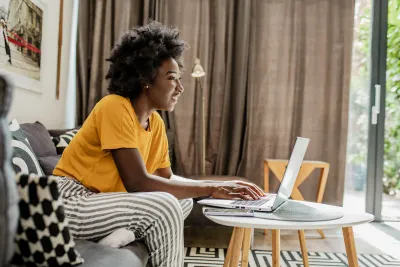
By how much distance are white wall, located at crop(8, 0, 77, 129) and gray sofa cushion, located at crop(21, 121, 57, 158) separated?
169 millimetres

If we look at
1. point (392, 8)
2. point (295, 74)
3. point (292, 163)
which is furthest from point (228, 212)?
point (392, 8)

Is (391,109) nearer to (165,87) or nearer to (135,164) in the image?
(165,87)

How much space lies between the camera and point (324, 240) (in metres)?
3.11

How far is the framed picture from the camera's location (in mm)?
2178

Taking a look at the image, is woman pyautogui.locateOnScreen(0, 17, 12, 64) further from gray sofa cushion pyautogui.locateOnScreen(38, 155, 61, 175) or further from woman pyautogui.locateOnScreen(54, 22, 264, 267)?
woman pyautogui.locateOnScreen(54, 22, 264, 267)

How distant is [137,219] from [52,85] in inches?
77.2

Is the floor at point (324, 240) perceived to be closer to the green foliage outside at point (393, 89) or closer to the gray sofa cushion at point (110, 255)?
the green foliage outside at point (393, 89)

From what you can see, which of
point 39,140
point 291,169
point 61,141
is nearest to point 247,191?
point 291,169

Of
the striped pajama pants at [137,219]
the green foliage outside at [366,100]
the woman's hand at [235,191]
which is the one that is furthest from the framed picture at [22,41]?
the green foliage outside at [366,100]

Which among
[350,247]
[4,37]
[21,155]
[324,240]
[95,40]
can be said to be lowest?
[324,240]

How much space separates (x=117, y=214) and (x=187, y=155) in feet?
7.64

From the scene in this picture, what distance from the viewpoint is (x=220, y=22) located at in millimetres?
3607

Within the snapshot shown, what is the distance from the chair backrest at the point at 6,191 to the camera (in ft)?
2.40

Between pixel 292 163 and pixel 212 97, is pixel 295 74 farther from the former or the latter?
pixel 292 163
